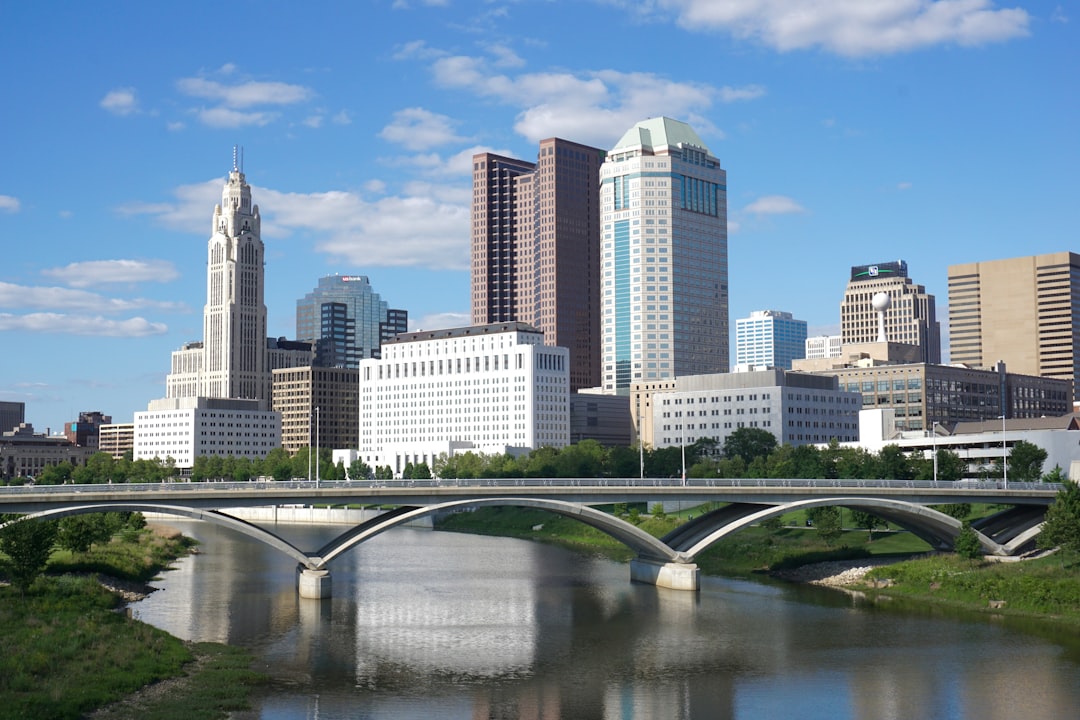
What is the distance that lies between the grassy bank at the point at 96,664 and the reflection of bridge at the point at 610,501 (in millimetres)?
8293

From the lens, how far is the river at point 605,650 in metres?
53.1

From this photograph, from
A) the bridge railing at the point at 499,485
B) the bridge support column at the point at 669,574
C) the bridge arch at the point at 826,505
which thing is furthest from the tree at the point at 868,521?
the bridge support column at the point at 669,574

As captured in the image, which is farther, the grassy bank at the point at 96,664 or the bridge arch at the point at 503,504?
the bridge arch at the point at 503,504

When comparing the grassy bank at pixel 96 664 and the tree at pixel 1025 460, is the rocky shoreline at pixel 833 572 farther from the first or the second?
the grassy bank at pixel 96 664

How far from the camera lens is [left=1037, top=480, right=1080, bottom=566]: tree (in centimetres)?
8662

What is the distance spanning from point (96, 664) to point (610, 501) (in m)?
49.1

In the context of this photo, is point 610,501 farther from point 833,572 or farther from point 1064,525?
point 1064,525

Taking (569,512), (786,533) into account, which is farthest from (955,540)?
(569,512)

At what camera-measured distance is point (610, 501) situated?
96500 millimetres

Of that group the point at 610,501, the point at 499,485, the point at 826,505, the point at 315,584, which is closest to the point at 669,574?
the point at 610,501

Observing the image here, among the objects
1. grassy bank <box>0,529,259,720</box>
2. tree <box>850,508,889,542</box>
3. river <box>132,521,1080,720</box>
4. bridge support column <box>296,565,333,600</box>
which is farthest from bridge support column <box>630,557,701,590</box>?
grassy bank <box>0,529,259,720</box>

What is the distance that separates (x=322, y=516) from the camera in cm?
18712

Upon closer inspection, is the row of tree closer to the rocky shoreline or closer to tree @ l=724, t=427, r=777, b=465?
tree @ l=724, t=427, r=777, b=465

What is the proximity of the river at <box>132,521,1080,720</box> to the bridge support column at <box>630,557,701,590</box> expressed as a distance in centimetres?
129
